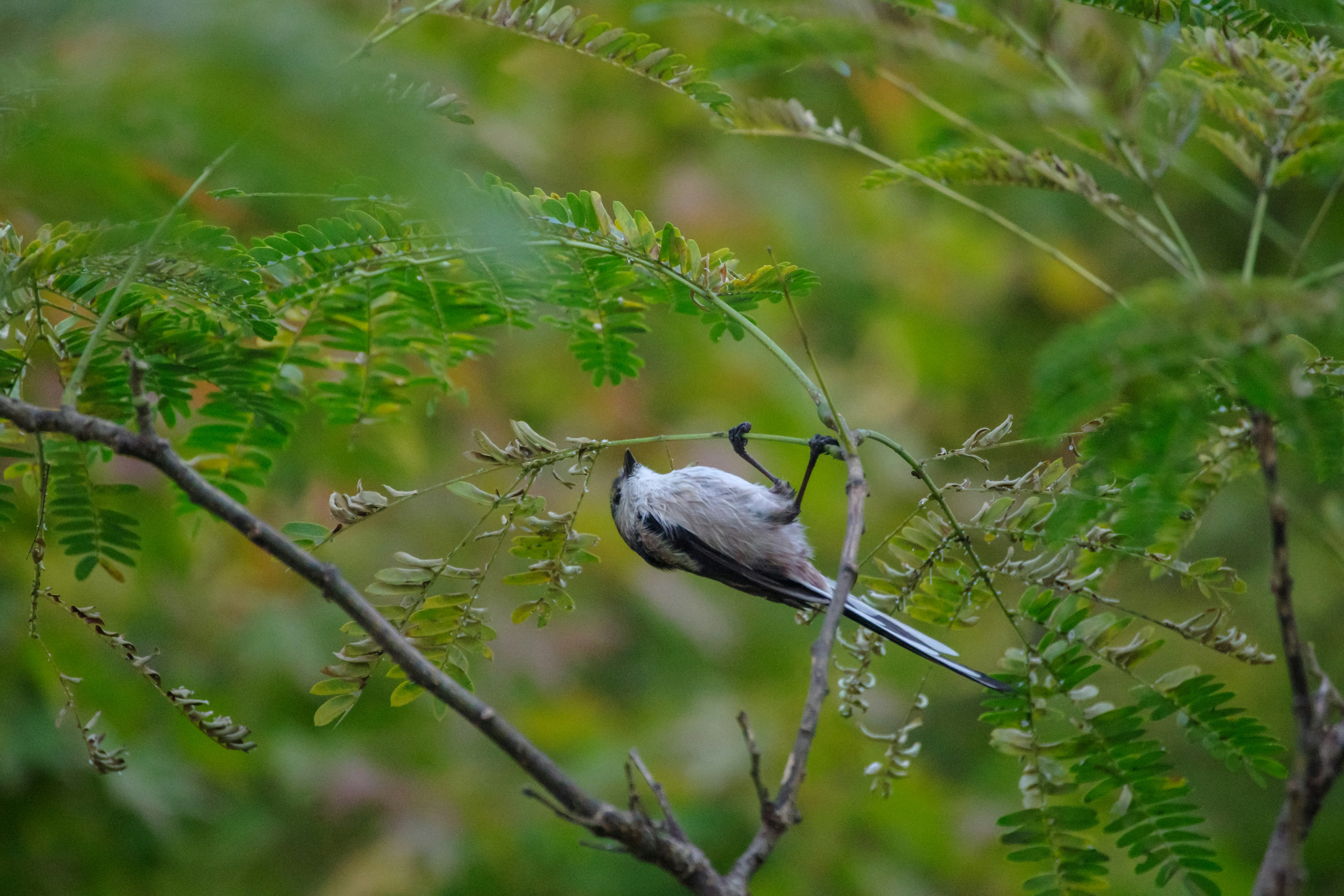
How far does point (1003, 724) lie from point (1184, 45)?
4.90 ft

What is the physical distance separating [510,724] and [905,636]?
152 centimetres

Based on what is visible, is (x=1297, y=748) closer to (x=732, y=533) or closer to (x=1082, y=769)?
(x=1082, y=769)

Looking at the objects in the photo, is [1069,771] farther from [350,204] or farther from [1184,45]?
[350,204]

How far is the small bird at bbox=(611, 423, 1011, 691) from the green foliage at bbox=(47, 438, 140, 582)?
1.75m

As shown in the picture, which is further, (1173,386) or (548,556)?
(548,556)

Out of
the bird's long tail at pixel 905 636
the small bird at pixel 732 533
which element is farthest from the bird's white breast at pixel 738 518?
the bird's long tail at pixel 905 636

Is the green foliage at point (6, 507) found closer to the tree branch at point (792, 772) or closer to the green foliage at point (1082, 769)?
the tree branch at point (792, 772)

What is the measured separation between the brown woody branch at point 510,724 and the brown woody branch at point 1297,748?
61cm

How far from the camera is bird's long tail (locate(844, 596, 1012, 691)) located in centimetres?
243

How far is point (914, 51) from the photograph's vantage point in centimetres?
160

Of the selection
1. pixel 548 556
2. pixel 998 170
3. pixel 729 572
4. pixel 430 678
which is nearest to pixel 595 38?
pixel 998 170

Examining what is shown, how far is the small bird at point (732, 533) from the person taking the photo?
3.34 m

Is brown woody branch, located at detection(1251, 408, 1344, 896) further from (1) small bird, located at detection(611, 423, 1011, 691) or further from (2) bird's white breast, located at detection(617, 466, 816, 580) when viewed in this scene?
(2) bird's white breast, located at detection(617, 466, 816, 580)

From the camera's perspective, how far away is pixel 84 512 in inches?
81.3
